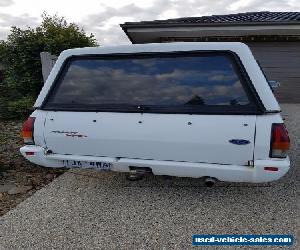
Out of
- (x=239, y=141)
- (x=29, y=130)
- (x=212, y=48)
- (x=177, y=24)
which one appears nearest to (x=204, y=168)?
(x=239, y=141)

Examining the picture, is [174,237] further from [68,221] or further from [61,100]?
[61,100]

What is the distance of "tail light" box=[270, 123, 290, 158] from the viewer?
292 centimetres

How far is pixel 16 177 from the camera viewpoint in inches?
180

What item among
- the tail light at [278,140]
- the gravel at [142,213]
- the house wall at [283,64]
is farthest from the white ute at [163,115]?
the house wall at [283,64]

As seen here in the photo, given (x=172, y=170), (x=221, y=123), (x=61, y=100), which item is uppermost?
(x=61, y=100)

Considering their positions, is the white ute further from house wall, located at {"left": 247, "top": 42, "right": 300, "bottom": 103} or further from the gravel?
house wall, located at {"left": 247, "top": 42, "right": 300, "bottom": 103}

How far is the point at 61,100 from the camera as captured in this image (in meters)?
3.58

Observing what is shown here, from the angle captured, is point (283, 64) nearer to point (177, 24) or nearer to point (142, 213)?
point (177, 24)

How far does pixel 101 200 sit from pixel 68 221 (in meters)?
0.57

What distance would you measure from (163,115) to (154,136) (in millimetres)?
245

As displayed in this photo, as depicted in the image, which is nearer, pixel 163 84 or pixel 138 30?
pixel 163 84

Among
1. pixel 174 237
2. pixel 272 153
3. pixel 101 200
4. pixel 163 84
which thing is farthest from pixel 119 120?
pixel 272 153

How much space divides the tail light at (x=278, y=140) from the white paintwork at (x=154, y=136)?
20cm

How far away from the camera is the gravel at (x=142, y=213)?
9.50 feet
